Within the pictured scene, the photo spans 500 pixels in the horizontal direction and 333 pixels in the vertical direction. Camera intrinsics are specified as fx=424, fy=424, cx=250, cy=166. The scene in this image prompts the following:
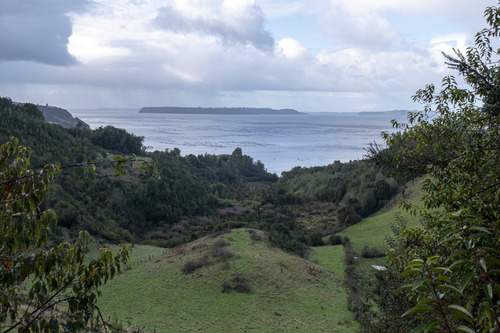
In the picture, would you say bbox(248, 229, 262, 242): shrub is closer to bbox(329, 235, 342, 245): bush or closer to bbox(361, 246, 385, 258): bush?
bbox(361, 246, 385, 258): bush

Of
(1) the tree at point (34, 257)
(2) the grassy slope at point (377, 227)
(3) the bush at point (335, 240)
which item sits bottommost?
(3) the bush at point (335, 240)

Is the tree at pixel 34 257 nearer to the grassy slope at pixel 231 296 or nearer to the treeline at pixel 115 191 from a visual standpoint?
the grassy slope at pixel 231 296

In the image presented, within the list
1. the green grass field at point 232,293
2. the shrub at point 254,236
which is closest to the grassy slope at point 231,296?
the green grass field at point 232,293

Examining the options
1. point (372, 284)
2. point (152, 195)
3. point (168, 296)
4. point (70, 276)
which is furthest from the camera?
point (152, 195)

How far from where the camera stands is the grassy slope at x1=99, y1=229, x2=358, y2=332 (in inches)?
421

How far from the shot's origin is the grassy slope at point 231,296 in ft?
35.1

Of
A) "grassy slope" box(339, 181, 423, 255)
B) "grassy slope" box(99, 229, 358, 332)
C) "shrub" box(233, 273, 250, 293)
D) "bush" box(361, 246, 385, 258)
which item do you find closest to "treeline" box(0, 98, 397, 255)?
"grassy slope" box(339, 181, 423, 255)

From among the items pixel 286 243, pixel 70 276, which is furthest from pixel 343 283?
pixel 70 276

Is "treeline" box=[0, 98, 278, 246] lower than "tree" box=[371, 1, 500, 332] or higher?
lower

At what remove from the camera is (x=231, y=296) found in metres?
12.8

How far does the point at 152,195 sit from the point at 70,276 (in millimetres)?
27115

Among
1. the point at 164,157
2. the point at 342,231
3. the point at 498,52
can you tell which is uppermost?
the point at 498,52

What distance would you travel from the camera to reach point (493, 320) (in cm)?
161

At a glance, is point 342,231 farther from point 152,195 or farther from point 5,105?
point 5,105
